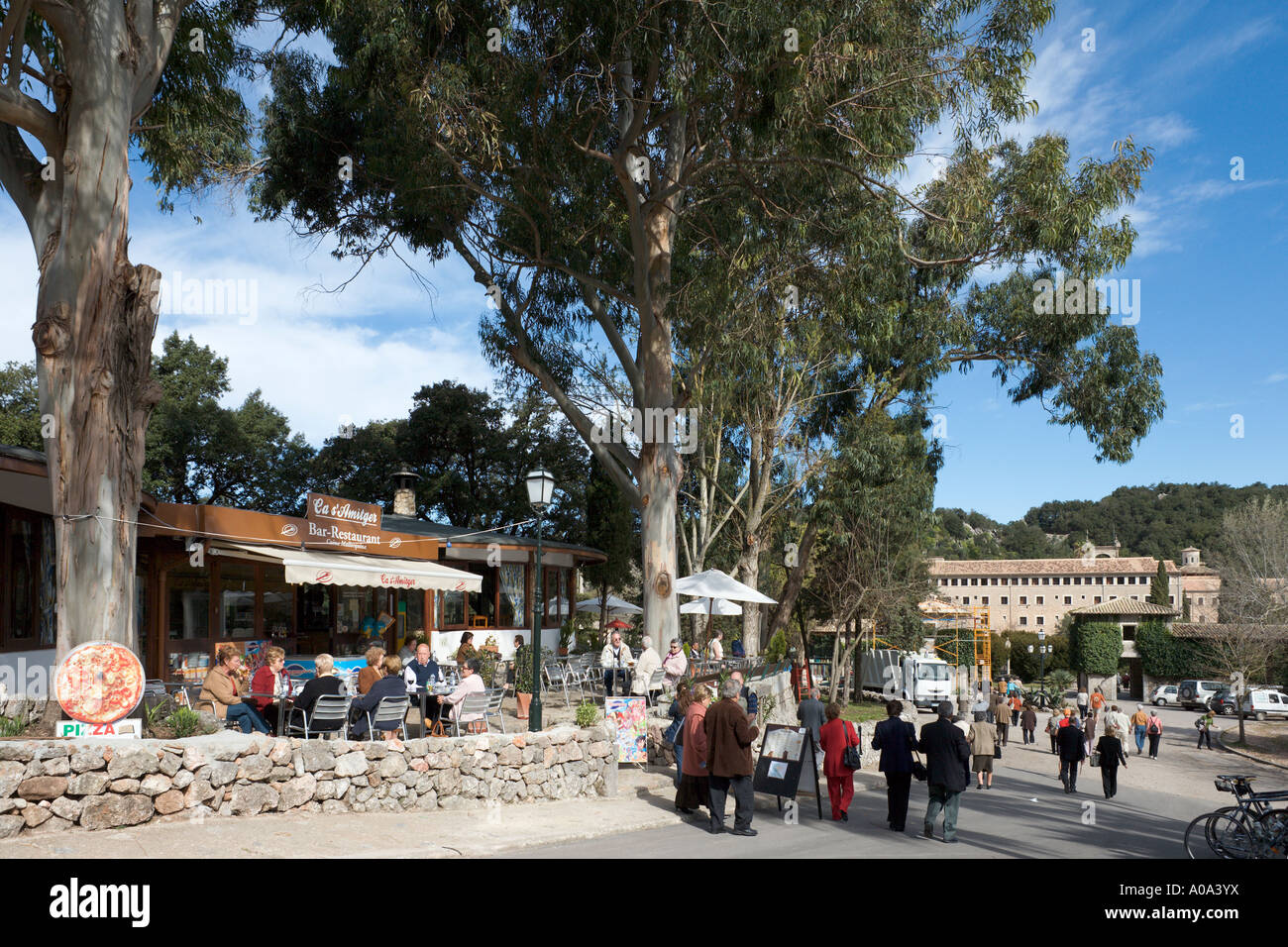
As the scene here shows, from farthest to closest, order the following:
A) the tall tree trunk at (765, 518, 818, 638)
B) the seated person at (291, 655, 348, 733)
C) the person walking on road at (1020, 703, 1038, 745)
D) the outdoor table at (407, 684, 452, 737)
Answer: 1. the tall tree trunk at (765, 518, 818, 638)
2. the person walking on road at (1020, 703, 1038, 745)
3. the outdoor table at (407, 684, 452, 737)
4. the seated person at (291, 655, 348, 733)

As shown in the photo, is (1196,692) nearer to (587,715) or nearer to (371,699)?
(587,715)

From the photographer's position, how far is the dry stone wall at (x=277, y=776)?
7.58 meters

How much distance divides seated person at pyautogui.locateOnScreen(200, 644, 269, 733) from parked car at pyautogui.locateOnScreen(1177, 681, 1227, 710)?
4998 cm

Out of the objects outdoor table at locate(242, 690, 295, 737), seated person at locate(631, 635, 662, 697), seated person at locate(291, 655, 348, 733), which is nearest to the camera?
seated person at locate(291, 655, 348, 733)

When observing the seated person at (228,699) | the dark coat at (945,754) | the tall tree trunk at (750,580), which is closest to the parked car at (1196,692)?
the tall tree trunk at (750,580)

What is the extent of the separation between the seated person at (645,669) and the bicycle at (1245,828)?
7153mm

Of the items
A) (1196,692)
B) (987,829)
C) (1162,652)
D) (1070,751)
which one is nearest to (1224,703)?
(1196,692)

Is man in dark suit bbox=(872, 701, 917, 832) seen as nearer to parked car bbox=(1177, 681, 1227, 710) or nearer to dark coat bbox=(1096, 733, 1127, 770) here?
dark coat bbox=(1096, 733, 1127, 770)

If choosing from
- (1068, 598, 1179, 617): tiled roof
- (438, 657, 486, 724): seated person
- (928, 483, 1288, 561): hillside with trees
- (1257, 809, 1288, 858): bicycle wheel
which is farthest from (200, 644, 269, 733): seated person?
(928, 483, 1288, 561): hillside with trees

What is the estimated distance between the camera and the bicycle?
29.2ft

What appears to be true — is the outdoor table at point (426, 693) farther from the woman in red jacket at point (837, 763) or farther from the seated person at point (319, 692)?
the woman in red jacket at point (837, 763)

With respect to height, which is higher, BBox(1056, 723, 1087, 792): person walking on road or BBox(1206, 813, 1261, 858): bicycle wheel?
BBox(1206, 813, 1261, 858): bicycle wheel

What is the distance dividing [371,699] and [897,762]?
580 cm

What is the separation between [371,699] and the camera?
1017cm
